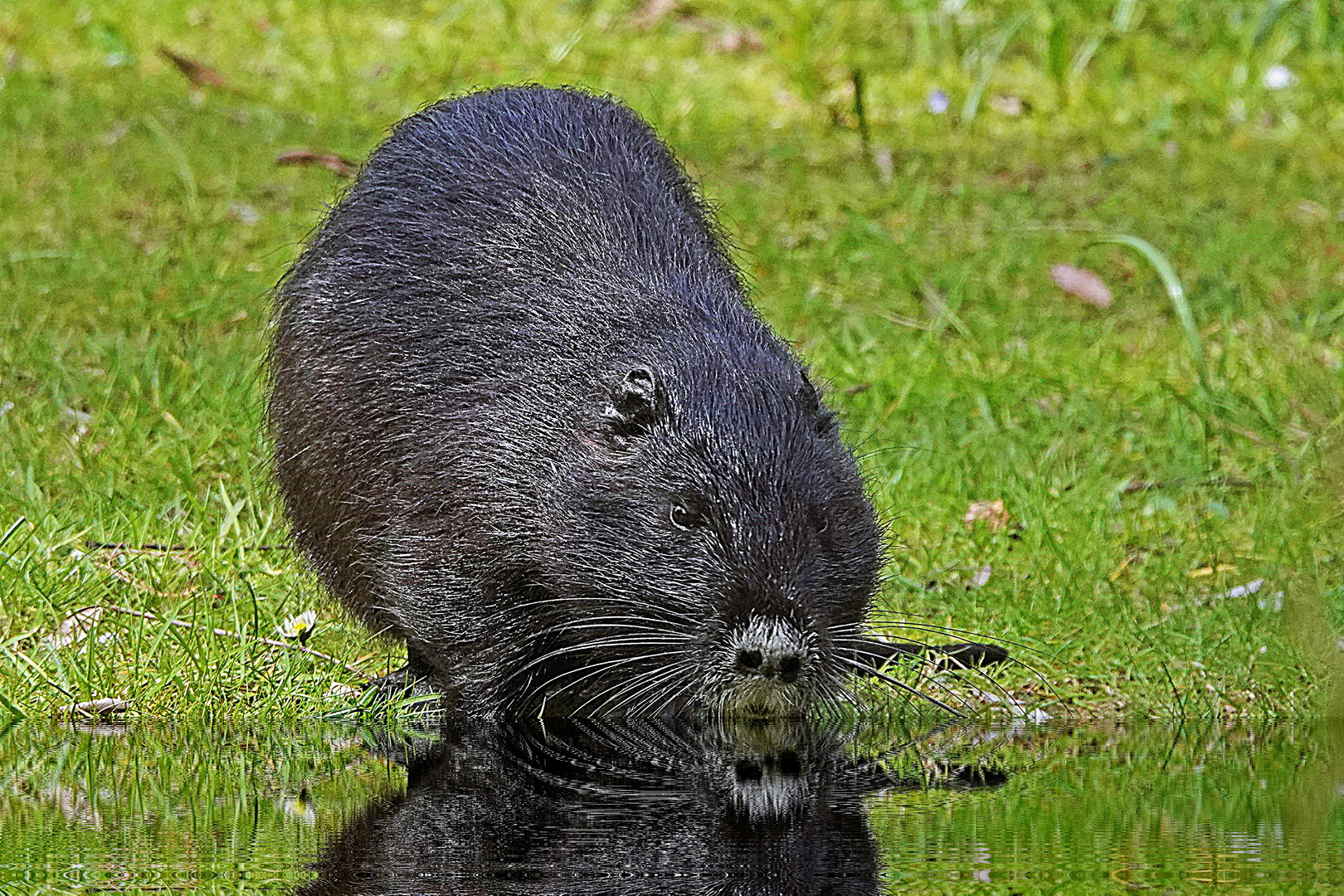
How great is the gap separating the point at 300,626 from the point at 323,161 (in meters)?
2.92

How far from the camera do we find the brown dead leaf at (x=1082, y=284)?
6.84 metres

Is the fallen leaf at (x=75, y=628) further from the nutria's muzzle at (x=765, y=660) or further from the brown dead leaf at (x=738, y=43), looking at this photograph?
the brown dead leaf at (x=738, y=43)

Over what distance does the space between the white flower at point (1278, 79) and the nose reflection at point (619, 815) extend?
522 centimetres

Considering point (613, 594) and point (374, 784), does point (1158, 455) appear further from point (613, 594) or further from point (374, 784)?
point (374, 784)

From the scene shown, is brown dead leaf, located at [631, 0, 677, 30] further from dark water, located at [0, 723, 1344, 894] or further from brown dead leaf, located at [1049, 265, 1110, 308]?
dark water, located at [0, 723, 1344, 894]

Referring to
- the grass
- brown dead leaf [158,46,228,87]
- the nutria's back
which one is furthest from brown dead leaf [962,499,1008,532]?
brown dead leaf [158,46,228,87]

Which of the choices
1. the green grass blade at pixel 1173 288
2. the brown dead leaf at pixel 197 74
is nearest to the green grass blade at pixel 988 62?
the green grass blade at pixel 1173 288

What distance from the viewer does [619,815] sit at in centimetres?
318

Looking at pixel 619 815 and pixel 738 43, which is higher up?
pixel 738 43

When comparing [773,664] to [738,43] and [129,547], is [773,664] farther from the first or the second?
[738,43]

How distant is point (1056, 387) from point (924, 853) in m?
3.53

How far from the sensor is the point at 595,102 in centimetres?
514

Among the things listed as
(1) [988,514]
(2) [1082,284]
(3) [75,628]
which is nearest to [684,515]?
(3) [75,628]

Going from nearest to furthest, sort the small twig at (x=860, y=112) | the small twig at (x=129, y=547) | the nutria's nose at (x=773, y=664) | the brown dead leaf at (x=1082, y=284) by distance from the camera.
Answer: the nutria's nose at (x=773, y=664) < the small twig at (x=129, y=547) < the brown dead leaf at (x=1082, y=284) < the small twig at (x=860, y=112)
